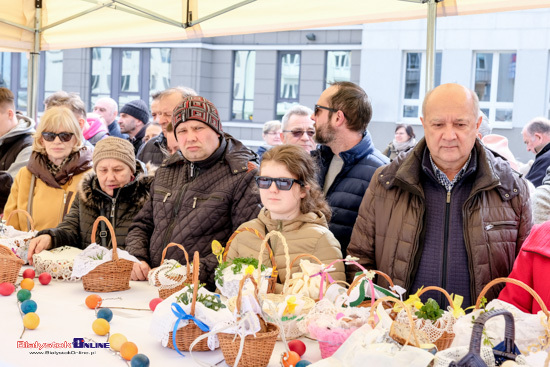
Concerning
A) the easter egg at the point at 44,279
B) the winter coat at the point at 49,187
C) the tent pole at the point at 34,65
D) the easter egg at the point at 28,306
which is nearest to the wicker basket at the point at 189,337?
the easter egg at the point at 28,306

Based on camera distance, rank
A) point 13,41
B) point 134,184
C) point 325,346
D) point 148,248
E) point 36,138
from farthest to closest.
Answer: point 13,41, point 36,138, point 134,184, point 148,248, point 325,346

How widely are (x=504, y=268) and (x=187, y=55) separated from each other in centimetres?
1342

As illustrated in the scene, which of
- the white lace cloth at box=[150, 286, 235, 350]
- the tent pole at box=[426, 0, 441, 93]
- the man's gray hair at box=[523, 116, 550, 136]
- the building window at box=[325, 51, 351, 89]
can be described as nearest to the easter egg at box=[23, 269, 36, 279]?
the white lace cloth at box=[150, 286, 235, 350]

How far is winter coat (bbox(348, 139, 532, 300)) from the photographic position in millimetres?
2645

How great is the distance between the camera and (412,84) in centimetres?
1374

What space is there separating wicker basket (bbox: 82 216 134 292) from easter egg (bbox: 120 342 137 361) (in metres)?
0.85

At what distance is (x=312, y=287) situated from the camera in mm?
2404

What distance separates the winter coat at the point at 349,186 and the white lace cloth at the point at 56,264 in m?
1.32

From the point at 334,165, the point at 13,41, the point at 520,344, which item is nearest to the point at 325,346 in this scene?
the point at 520,344

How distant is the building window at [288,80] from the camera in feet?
48.5

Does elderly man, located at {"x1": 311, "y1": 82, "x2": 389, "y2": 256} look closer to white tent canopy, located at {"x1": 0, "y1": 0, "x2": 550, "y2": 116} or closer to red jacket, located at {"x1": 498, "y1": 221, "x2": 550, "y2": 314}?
white tent canopy, located at {"x1": 0, "y1": 0, "x2": 550, "y2": 116}

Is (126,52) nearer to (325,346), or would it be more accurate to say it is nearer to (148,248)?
(148,248)

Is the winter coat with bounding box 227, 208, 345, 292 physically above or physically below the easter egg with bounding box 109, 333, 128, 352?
above

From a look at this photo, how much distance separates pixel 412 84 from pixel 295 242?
37.8ft
